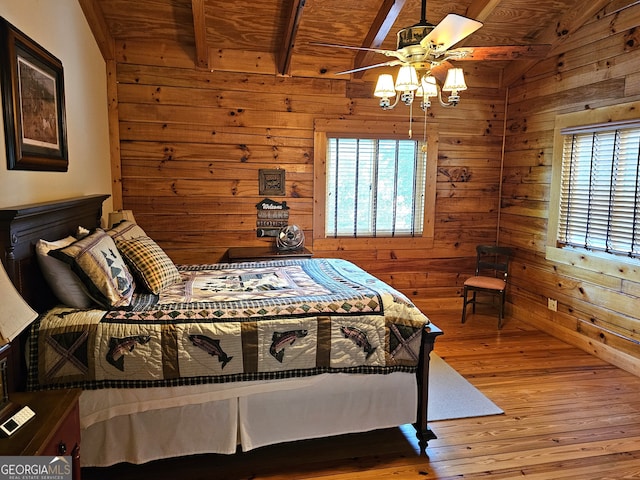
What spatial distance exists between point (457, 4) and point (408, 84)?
1966 mm

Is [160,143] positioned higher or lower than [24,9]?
lower

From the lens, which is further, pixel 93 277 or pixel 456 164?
pixel 456 164

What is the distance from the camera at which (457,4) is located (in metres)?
3.91

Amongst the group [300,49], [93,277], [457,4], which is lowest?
[93,277]

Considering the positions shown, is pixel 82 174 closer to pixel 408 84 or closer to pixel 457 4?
pixel 408 84

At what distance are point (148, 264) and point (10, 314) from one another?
1.39 metres

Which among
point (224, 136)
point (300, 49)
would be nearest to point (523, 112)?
point (300, 49)

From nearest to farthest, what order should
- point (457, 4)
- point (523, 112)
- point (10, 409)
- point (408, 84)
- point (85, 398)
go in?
1. point (10, 409)
2. point (85, 398)
3. point (408, 84)
4. point (457, 4)
5. point (523, 112)

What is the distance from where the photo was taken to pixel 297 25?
3.63 meters

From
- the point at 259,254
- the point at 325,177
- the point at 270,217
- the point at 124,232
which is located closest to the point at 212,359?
the point at 124,232

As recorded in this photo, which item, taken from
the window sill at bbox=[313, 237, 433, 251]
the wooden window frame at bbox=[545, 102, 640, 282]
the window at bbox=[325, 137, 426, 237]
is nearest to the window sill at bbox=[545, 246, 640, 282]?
the wooden window frame at bbox=[545, 102, 640, 282]

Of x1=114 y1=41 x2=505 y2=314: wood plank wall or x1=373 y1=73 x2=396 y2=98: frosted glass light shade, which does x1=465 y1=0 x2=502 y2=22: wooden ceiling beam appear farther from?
x1=373 y1=73 x2=396 y2=98: frosted glass light shade

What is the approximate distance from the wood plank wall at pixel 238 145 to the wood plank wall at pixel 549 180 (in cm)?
43

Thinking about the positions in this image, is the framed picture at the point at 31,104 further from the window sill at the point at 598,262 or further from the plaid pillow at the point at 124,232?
the window sill at the point at 598,262
